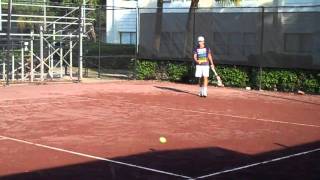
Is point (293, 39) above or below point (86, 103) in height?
above

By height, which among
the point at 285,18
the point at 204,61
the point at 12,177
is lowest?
the point at 12,177

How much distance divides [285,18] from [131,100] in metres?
6.67

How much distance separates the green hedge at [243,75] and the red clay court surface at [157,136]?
1.59m

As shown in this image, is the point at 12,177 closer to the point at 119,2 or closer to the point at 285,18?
the point at 285,18

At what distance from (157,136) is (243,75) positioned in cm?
1159

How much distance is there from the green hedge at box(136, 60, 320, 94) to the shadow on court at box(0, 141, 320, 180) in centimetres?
1100

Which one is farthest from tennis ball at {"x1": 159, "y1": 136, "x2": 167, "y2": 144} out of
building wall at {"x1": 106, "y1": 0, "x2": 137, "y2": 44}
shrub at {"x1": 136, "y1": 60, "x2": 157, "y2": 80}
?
building wall at {"x1": 106, "y1": 0, "x2": 137, "y2": 44}

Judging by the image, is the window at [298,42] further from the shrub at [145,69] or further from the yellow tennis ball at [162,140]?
the yellow tennis ball at [162,140]

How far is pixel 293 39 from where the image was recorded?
65.8 feet

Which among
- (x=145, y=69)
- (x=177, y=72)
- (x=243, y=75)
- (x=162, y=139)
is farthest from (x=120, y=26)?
(x=162, y=139)

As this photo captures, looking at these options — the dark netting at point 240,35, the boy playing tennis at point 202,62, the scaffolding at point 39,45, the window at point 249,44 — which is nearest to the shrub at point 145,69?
the dark netting at point 240,35

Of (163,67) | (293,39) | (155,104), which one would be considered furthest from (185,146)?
(163,67)

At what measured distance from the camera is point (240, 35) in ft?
70.8

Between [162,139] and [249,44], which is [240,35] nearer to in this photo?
[249,44]
